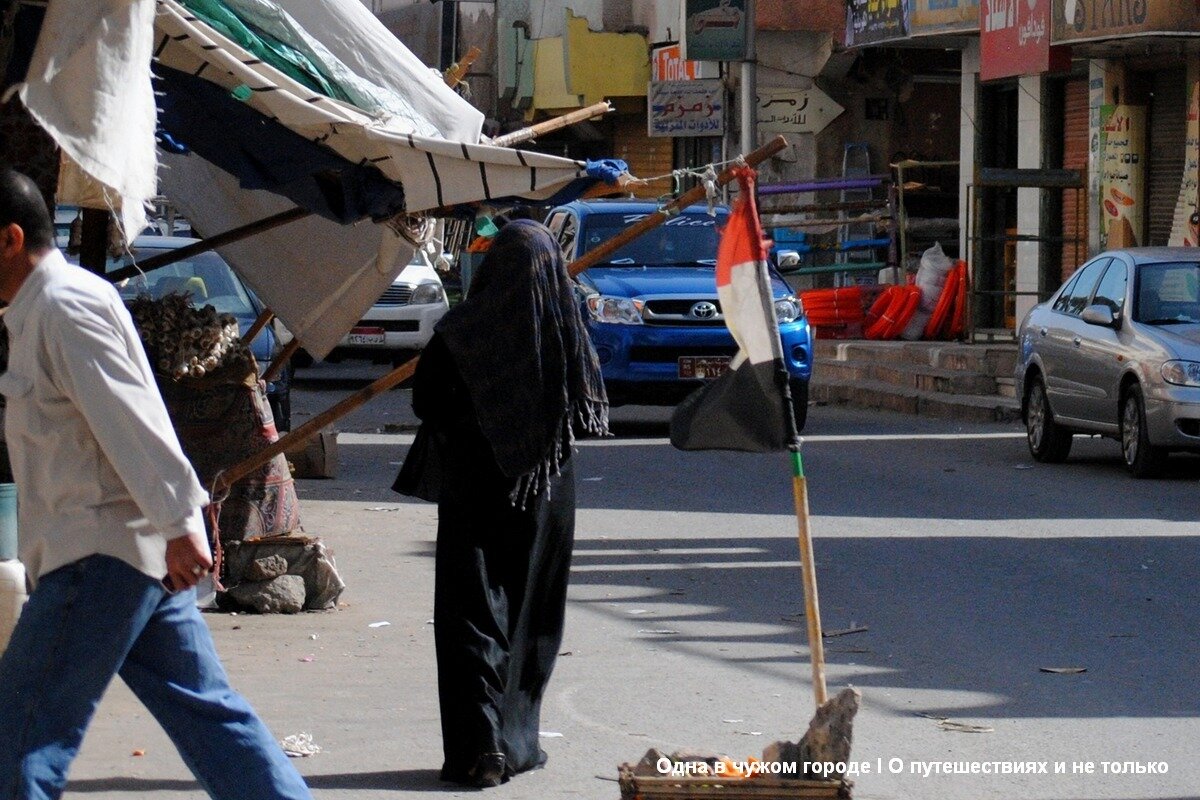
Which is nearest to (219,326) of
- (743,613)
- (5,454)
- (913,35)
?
(5,454)

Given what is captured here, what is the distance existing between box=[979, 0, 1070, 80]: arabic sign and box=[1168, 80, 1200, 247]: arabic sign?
1527 mm

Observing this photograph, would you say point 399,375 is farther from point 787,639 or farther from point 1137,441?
point 1137,441

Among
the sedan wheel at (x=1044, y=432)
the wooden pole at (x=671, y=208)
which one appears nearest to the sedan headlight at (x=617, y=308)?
the sedan wheel at (x=1044, y=432)

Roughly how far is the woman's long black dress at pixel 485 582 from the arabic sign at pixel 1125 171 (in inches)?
680

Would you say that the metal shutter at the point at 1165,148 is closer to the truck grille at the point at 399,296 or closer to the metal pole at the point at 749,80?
the metal pole at the point at 749,80

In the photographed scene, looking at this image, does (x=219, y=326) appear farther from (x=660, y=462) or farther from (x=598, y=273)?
(x=598, y=273)

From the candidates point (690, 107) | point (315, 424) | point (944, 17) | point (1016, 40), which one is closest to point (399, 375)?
point (315, 424)

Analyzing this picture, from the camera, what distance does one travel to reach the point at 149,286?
1543 cm

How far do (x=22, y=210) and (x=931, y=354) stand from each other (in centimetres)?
1759

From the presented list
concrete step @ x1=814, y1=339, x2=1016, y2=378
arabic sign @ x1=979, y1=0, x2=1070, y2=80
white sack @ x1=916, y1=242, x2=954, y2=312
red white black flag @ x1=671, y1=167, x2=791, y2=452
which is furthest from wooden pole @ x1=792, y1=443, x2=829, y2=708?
white sack @ x1=916, y1=242, x2=954, y2=312

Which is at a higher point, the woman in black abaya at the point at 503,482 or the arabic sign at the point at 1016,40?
the arabic sign at the point at 1016,40

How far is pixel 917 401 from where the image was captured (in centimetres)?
1983

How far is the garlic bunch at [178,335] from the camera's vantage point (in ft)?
27.1

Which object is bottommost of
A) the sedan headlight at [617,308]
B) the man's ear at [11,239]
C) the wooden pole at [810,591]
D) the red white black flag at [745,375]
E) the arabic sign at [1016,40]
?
the sedan headlight at [617,308]
